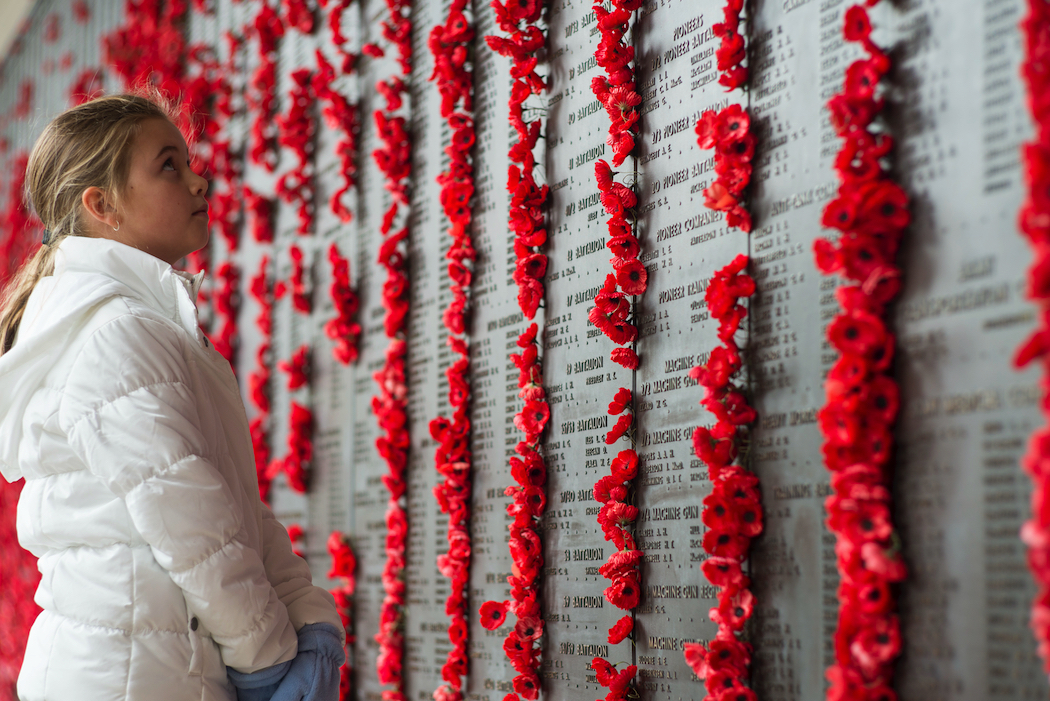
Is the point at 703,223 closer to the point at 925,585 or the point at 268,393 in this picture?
the point at 925,585

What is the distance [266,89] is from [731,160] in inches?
→ 94.8

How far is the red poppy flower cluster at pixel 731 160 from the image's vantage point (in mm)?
1574

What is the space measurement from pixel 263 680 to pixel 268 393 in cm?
180

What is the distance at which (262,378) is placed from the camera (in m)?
3.26

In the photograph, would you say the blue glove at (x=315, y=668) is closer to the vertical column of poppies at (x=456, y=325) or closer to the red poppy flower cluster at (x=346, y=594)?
the vertical column of poppies at (x=456, y=325)

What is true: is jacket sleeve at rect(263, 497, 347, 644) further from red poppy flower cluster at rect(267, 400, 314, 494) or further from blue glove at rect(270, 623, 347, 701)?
red poppy flower cluster at rect(267, 400, 314, 494)

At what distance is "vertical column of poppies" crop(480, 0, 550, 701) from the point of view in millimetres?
1971

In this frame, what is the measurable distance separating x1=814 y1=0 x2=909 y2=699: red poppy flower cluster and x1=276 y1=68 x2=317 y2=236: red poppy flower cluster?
214 centimetres

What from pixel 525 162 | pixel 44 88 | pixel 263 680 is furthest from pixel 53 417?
pixel 44 88

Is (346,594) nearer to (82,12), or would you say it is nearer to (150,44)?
(150,44)

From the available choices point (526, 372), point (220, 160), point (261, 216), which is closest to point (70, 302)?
point (526, 372)

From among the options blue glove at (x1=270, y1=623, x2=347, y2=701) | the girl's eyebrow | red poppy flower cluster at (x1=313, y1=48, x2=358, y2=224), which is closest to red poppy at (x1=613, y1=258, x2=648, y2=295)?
blue glove at (x1=270, y1=623, x2=347, y2=701)

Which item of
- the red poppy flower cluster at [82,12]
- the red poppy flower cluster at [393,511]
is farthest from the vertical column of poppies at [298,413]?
the red poppy flower cluster at [82,12]

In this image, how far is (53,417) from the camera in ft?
5.12
